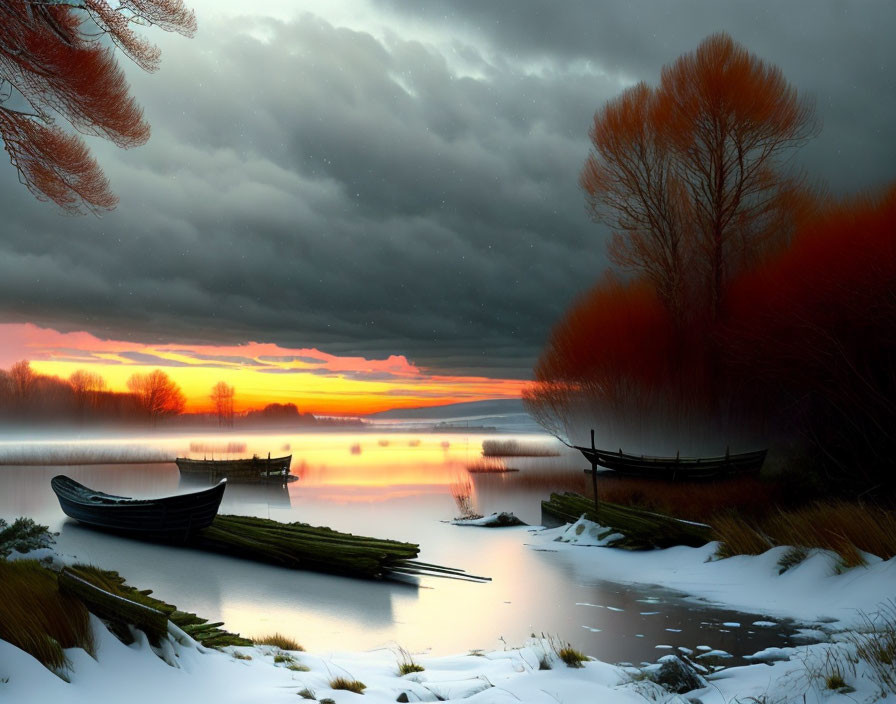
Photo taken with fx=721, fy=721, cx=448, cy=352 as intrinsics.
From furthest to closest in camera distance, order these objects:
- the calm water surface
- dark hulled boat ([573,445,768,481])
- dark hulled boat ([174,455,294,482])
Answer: dark hulled boat ([174,455,294,482]) → dark hulled boat ([573,445,768,481]) → the calm water surface

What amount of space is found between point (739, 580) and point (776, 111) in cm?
2024

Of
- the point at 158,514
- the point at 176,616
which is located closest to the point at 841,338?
the point at 176,616

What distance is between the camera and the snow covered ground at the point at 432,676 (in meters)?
4.92

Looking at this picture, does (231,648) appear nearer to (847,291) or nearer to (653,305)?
(847,291)

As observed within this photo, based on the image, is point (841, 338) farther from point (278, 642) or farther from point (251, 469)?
point (251, 469)

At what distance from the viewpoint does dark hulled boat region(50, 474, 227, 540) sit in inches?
660

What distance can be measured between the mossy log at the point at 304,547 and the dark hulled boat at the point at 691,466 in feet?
32.8

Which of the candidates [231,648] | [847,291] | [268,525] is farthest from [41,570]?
[847,291]

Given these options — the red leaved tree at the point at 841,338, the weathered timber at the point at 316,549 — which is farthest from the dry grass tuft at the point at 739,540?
the red leaved tree at the point at 841,338

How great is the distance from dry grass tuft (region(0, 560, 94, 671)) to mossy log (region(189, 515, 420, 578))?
8.16 m

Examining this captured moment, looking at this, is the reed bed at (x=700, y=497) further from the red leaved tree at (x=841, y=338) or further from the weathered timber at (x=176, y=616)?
the weathered timber at (x=176, y=616)

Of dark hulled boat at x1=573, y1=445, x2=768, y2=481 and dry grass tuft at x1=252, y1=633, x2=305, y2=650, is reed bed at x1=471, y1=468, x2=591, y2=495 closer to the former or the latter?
dark hulled boat at x1=573, y1=445, x2=768, y2=481

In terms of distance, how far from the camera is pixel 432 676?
262 inches

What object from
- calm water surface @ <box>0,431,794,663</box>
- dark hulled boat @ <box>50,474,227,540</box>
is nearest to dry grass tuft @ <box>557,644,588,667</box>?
calm water surface @ <box>0,431,794,663</box>
